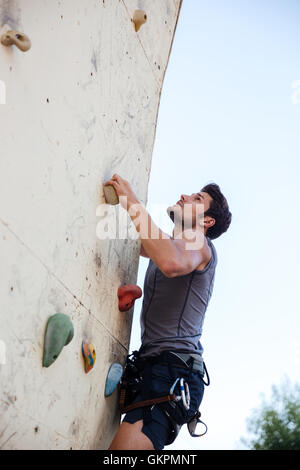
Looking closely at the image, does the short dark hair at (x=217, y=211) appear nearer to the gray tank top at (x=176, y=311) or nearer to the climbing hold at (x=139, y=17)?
the gray tank top at (x=176, y=311)

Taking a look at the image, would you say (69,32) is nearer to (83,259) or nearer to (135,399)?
(83,259)

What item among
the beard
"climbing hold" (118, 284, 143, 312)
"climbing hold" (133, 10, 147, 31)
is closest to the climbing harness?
"climbing hold" (118, 284, 143, 312)

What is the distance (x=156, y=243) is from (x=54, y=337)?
A: 0.71 metres

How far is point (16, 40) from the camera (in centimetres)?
192

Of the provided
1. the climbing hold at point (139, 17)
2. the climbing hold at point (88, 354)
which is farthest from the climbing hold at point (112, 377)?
the climbing hold at point (139, 17)

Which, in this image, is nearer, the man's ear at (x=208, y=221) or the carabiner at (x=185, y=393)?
the carabiner at (x=185, y=393)

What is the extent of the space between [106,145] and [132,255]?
67cm

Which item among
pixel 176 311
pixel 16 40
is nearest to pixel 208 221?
pixel 176 311

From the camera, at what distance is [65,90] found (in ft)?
7.86

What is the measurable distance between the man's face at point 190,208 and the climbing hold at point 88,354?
919 mm

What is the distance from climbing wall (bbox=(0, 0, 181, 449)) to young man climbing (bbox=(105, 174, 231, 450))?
164 millimetres

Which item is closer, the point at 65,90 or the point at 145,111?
the point at 65,90

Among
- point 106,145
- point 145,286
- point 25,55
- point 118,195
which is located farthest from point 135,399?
point 25,55

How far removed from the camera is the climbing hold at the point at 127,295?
298cm
